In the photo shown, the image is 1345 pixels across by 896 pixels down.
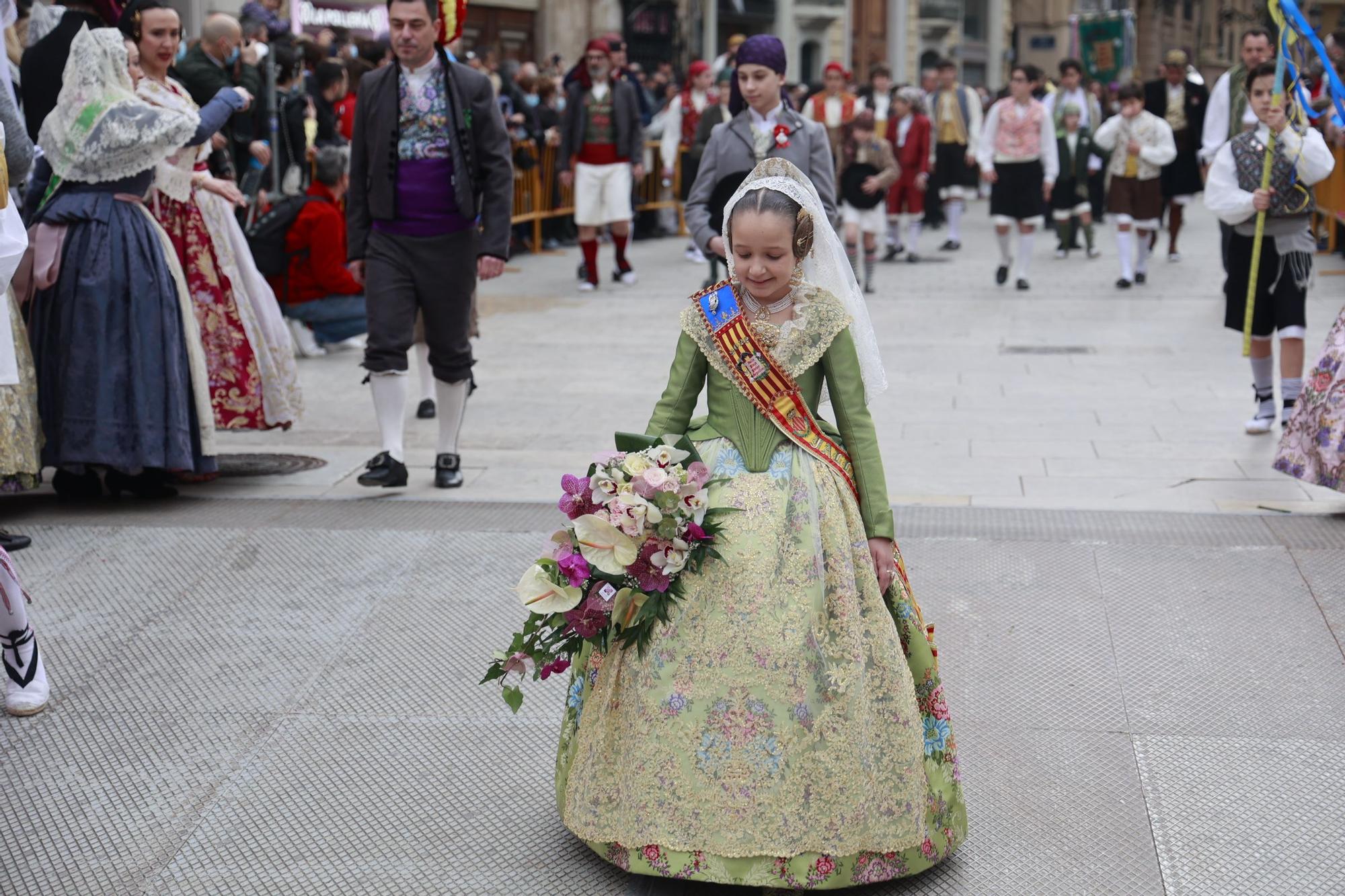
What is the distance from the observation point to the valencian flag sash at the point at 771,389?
3.42m

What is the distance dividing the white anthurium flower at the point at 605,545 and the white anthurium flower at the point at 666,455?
16cm

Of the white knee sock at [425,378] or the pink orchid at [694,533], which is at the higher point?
the pink orchid at [694,533]

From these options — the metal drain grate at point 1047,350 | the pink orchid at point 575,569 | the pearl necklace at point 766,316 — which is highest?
the pearl necklace at point 766,316

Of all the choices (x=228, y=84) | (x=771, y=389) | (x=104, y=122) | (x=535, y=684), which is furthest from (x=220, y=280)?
(x=771, y=389)

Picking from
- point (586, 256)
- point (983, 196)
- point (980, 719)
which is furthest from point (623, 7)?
point (980, 719)

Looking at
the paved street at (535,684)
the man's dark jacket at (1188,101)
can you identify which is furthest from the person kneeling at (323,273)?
the man's dark jacket at (1188,101)

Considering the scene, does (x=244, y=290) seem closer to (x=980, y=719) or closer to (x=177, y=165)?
(x=177, y=165)

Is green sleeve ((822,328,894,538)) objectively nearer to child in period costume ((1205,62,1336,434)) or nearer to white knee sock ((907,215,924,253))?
child in period costume ((1205,62,1336,434))

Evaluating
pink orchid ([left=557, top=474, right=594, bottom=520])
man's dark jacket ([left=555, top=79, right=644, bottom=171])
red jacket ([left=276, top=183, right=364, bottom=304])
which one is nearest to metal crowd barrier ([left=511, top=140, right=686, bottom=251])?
man's dark jacket ([left=555, top=79, right=644, bottom=171])

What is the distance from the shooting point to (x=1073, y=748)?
162 inches

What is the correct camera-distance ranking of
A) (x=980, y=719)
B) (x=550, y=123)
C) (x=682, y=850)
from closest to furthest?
(x=682, y=850) → (x=980, y=719) → (x=550, y=123)

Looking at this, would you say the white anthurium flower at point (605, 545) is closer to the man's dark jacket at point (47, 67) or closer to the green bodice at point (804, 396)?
the green bodice at point (804, 396)

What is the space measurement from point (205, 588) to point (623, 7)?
2824cm

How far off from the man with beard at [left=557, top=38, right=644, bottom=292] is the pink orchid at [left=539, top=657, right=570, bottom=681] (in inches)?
419
